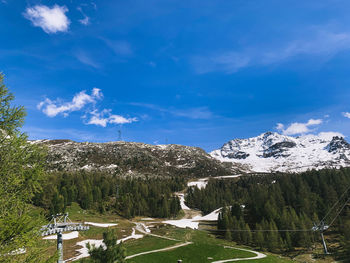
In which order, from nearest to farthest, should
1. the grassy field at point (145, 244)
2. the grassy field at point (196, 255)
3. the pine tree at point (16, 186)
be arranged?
the pine tree at point (16, 186), the grassy field at point (196, 255), the grassy field at point (145, 244)

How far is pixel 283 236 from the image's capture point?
76.8 m

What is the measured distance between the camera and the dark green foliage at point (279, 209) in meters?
72.1

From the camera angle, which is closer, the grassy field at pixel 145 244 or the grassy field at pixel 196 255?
the grassy field at pixel 196 255

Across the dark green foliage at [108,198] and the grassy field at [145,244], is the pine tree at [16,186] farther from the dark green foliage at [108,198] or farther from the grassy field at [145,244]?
the dark green foliage at [108,198]

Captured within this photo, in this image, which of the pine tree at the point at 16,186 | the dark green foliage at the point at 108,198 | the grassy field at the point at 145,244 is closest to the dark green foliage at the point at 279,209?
the dark green foliage at the point at 108,198

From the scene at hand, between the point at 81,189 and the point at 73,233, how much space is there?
5397 centimetres

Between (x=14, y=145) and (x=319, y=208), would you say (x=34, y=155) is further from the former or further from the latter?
(x=319, y=208)

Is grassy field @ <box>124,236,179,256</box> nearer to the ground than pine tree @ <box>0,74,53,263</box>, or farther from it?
nearer to the ground

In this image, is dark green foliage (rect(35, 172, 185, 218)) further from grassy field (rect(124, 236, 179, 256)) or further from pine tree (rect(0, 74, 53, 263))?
pine tree (rect(0, 74, 53, 263))

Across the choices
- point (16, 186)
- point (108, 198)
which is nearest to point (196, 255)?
point (16, 186)

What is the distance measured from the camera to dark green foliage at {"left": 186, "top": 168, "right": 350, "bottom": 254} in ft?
237

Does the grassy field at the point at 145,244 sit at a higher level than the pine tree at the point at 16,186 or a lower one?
lower

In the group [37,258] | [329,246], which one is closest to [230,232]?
[329,246]

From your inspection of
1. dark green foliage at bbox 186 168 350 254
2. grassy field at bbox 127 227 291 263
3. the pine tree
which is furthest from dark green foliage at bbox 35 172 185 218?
the pine tree
